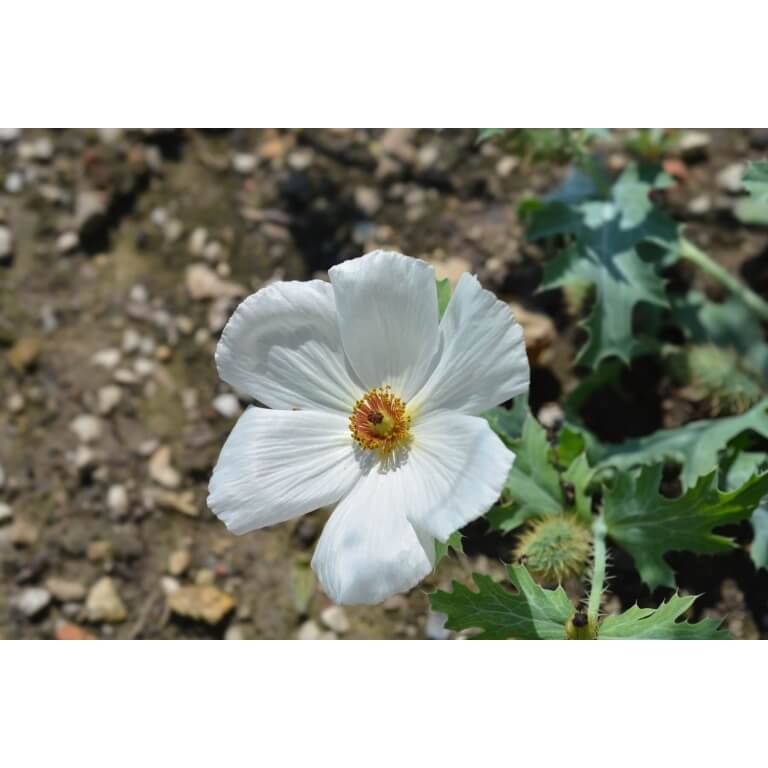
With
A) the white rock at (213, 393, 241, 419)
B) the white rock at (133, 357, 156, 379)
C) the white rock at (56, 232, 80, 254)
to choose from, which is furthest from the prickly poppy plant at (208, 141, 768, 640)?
the white rock at (56, 232, 80, 254)

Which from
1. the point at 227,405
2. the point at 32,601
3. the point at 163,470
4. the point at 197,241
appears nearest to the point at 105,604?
the point at 32,601

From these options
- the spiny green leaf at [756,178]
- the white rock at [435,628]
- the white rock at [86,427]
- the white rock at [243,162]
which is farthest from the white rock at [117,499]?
the spiny green leaf at [756,178]

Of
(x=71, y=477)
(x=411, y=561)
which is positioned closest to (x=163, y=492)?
(x=71, y=477)

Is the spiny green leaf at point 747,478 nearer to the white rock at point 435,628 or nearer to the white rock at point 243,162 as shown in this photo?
the white rock at point 435,628

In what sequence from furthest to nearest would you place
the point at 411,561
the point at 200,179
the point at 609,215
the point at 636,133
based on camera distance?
the point at 200,179 < the point at 636,133 < the point at 609,215 < the point at 411,561

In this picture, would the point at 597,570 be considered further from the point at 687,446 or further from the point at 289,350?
the point at 289,350

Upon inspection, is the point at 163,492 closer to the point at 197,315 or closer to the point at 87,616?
the point at 87,616

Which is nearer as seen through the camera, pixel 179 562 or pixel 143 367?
pixel 179 562
